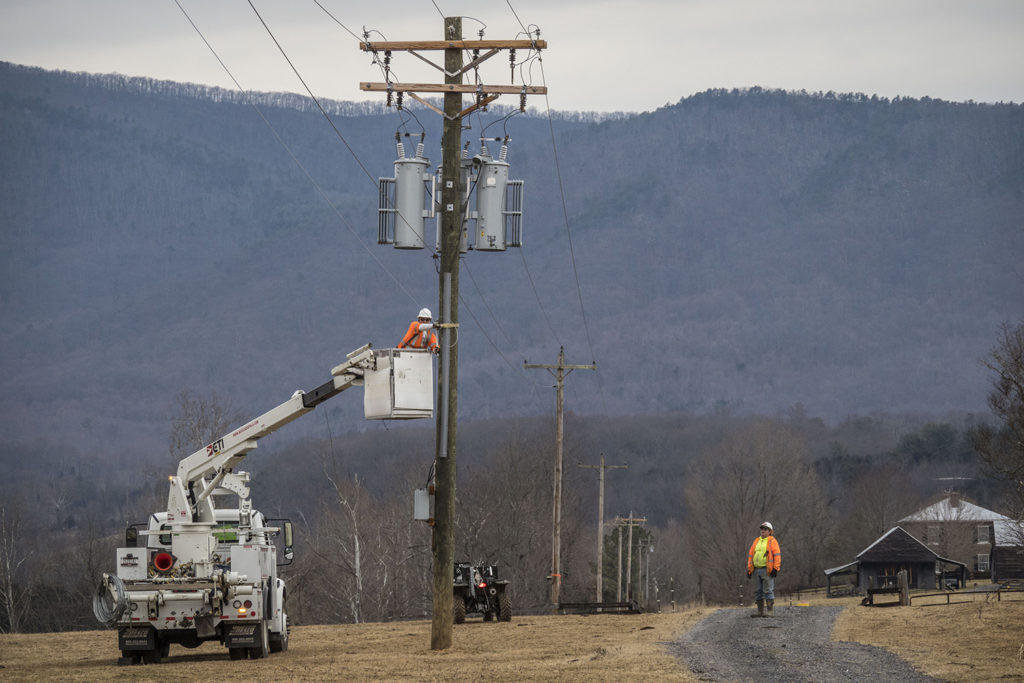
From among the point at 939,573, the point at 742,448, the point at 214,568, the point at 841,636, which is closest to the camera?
the point at 214,568

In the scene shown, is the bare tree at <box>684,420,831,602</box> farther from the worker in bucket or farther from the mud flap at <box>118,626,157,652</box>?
the mud flap at <box>118,626,157,652</box>

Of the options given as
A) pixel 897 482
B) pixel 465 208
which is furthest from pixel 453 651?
pixel 897 482

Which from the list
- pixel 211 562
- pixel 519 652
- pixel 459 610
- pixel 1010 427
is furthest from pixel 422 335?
pixel 1010 427

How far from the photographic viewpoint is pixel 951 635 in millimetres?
26766

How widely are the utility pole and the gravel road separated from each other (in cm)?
433

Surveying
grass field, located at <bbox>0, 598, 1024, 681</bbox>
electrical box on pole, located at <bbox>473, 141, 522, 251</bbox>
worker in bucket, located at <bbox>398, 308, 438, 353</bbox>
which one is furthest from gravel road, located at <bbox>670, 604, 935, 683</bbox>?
electrical box on pole, located at <bbox>473, 141, 522, 251</bbox>

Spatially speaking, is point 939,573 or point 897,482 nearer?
point 939,573

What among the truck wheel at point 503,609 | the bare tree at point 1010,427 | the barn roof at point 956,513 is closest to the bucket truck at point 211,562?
the truck wheel at point 503,609

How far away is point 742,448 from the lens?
149 meters

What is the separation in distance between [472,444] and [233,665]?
139 m

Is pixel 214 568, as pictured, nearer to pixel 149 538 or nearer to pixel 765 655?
pixel 149 538

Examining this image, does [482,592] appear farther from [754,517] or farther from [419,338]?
[754,517]

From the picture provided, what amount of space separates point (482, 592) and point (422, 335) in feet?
44.5

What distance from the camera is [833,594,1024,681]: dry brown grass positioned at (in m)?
21.5
